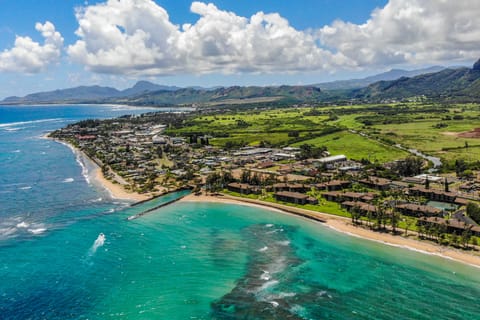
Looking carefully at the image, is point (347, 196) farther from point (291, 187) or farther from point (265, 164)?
point (265, 164)

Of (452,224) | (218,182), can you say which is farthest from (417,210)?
(218,182)

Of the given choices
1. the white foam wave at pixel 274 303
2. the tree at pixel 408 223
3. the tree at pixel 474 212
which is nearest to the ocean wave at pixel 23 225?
the white foam wave at pixel 274 303

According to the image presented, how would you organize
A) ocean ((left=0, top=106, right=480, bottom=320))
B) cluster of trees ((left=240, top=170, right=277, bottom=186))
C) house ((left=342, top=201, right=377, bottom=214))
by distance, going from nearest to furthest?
ocean ((left=0, top=106, right=480, bottom=320)) → house ((left=342, top=201, right=377, bottom=214)) → cluster of trees ((left=240, top=170, right=277, bottom=186))

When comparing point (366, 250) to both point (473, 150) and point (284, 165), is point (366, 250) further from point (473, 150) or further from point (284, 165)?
point (473, 150)

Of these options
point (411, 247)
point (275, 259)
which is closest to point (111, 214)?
point (275, 259)

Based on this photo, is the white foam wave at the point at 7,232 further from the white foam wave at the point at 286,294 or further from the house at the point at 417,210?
the house at the point at 417,210

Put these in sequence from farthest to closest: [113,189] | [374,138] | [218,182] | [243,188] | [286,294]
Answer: [374,138] → [113,189] → [218,182] → [243,188] → [286,294]

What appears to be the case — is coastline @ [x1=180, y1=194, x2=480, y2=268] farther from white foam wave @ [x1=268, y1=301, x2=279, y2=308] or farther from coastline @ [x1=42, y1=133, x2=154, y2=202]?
white foam wave @ [x1=268, y1=301, x2=279, y2=308]

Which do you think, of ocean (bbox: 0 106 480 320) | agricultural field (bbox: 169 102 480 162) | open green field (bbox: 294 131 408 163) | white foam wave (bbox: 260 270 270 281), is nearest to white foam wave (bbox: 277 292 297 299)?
ocean (bbox: 0 106 480 320)
